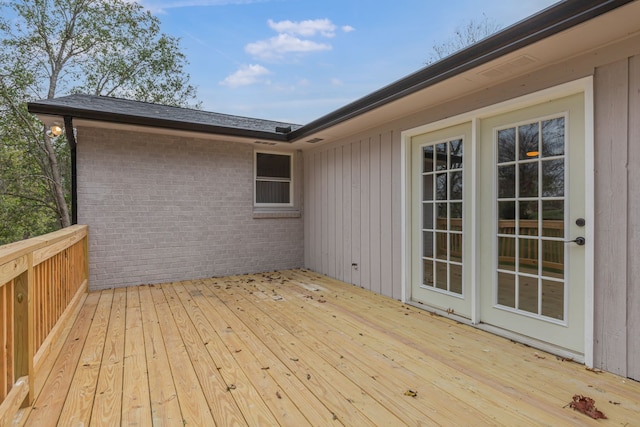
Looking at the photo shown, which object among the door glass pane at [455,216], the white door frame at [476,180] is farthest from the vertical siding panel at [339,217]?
the door glass pane at [455,216]

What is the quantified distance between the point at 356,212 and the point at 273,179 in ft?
6.68

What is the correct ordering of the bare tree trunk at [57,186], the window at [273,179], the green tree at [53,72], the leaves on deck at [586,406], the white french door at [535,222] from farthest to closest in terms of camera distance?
the bare tree trunk at [57,186] → the green tree at [53,72] → the window at [273,179] → the white french door at [535,222] → the leaves on deck at [586,406]

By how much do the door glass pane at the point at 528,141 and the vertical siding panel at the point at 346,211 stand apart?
2.62 m

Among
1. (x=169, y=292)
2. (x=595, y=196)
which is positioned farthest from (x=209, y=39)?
(x=595, y=196)

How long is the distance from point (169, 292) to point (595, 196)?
4930 millimetres

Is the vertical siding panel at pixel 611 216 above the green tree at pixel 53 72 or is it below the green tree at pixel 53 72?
below

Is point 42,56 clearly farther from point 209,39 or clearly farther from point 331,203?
point 331,203

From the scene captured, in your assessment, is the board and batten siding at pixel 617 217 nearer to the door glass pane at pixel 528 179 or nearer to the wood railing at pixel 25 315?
the door glass pane at pixel 528 179

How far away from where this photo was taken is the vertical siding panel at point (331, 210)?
18.1 feet

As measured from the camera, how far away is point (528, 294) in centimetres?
281

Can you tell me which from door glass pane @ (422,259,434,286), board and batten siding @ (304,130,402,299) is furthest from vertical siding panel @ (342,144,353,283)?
door glass pane @ (422,259,434,286)

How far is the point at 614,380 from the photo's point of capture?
214cm

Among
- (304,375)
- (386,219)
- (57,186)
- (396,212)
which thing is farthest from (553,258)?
(57,186)

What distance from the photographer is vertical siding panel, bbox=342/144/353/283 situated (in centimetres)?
514
